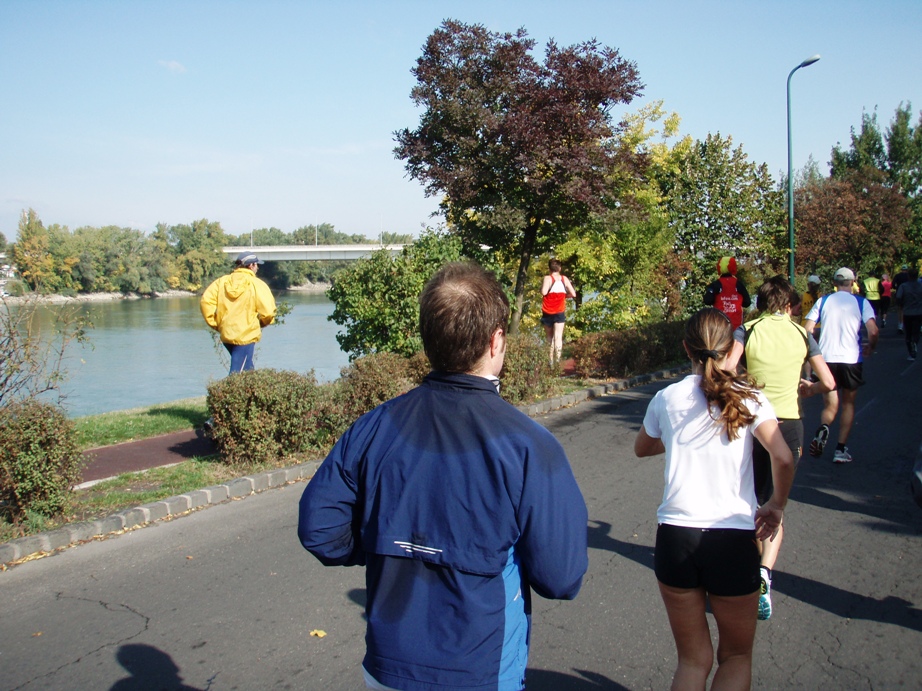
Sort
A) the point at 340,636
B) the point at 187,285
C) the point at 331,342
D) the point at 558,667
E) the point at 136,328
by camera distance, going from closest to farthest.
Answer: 1. the point at 558,667
2. the point at 340,636
3. the point at 331,342
4. the point at 136,328
5. the point at 187,285

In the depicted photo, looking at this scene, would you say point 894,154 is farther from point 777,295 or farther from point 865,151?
point 777,295

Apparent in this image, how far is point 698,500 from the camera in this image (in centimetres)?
299

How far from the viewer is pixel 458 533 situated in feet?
6.01

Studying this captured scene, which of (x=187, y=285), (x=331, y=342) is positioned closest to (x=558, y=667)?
(x=331, y=342)

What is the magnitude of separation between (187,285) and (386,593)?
106 ft

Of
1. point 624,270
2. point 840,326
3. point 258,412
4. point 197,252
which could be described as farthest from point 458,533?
point 197,252

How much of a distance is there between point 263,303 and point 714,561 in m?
7.14

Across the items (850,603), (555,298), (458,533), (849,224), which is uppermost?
(849,224)

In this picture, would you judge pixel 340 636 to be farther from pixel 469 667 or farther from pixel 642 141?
pixel 642 141

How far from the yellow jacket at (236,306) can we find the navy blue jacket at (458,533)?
292 inches

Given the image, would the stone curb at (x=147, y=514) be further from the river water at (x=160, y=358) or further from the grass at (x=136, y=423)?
the grass at (x=136, y=423)

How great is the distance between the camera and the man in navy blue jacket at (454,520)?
1830 mm

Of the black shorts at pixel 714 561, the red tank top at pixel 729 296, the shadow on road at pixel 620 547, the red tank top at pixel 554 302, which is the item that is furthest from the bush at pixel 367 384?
the red tank top at pixel 554 302

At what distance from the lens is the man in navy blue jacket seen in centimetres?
183
